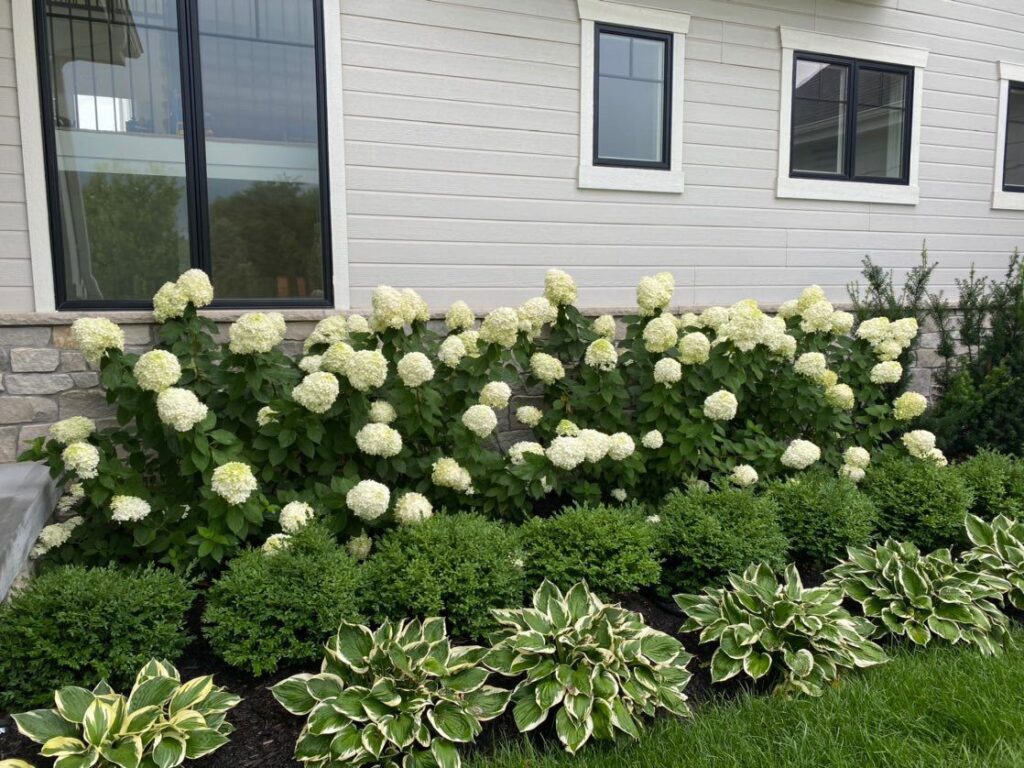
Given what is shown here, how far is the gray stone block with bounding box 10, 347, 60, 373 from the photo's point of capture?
371cm

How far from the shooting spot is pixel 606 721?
2.33m

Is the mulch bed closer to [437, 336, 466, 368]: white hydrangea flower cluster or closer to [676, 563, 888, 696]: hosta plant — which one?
[676, 563, 888, 696]: hosta plant

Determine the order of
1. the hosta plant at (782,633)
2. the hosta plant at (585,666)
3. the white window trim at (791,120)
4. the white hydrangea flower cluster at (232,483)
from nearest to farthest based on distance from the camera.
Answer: the hosta plant at (585,666)
the hosta plant at (782,633)
the white hydrangea flower cluster at (232,483)
the white window trim at (791,120)

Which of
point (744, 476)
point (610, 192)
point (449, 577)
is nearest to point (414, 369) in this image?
point (449, 577)

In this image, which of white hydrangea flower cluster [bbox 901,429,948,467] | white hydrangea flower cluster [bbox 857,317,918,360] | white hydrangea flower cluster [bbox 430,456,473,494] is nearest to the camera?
white hydrangea flower cluster [bbox 430,456,473,494]

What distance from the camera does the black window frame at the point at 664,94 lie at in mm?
4840

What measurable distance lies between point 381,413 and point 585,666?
1.51 m

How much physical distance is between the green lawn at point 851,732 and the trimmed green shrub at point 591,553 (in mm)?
598

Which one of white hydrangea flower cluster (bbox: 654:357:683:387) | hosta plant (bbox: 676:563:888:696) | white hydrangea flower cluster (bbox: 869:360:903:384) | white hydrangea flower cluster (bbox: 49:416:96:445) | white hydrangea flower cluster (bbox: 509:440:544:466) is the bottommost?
hosta plant (bbox: 676:563:888:696)

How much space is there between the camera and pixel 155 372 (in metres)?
3.08

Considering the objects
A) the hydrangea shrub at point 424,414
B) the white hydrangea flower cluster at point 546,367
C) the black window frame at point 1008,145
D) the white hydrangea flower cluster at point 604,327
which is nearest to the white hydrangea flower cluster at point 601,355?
the hydrangea shrub at point 424,414

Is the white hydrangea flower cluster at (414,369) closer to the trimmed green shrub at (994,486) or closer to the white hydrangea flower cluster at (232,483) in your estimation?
the white hydrangea flower cluster at (232,483)

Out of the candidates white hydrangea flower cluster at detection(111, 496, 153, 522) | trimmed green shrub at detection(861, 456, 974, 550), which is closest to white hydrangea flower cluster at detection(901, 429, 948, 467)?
trimmed green shrub at detection(861, 456, 974, 550)

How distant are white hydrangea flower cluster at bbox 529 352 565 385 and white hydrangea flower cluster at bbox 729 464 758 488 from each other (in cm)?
104
